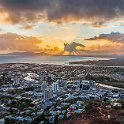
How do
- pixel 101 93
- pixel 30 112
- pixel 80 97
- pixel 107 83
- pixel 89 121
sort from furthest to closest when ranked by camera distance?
pixel 107 83 < pixel 101 93 < pixel 80 97 < pixel 30 112 < pixel 89 121

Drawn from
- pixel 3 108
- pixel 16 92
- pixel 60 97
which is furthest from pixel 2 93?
pixel 3 108

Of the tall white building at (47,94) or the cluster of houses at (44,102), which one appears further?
the tall white building at (47,94)

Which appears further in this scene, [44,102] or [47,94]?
[47,94]

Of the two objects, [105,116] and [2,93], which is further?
[2,93]

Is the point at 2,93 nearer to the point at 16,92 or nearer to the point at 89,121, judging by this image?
the point at 16,92

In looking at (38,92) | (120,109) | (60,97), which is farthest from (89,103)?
(38,92)

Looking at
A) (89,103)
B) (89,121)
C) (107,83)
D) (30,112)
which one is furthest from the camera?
(107,83)

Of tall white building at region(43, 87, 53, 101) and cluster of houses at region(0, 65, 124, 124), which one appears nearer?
cluster of houses at region(0, 65, 124, 124)

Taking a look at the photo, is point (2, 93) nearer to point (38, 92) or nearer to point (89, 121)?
point (38, 92)

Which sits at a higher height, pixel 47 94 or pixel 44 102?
pixel 47 94
